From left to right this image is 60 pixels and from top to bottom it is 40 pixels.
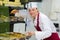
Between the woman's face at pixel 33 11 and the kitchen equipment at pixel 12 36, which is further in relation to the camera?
the woman's face at pixel 33 11

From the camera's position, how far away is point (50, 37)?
1558 mm

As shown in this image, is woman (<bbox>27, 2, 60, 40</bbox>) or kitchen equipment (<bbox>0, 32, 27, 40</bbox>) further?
woman (<bbox>27, 2, 60, 40</bbox>)

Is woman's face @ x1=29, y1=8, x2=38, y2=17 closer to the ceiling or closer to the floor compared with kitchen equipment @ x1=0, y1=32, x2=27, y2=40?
closer to the ceiling

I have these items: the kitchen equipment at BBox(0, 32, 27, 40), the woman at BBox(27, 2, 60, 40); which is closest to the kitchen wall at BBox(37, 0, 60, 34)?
the woman at BBox(27, 2, 60, 40)

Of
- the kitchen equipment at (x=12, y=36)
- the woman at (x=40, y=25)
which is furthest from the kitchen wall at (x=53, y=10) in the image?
the kitchen equipment at (x=12, y=36)

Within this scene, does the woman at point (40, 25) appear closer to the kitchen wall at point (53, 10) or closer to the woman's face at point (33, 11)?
the woman's face at point (33, 11)

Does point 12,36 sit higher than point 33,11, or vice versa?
point 33,11

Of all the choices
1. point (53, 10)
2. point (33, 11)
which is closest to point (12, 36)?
point (33, 11)

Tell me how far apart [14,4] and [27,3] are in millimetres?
127

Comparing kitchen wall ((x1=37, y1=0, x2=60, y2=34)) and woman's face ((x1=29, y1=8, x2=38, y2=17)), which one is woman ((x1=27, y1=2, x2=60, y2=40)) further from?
kitchen wall ((x1=37, y1=0, x2=60, y2=34))

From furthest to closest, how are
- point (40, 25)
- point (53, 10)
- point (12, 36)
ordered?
point (53, 10)
point (40, 25)
point (12, 36)

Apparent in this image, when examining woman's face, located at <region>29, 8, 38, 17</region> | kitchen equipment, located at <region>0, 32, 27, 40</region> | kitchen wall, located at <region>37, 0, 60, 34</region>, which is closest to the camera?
kitchen equipment, located at <region>0, 32, 27, 40</region>

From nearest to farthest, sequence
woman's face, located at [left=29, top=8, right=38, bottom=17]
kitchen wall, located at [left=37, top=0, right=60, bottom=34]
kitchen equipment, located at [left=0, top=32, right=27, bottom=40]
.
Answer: kitchen equipment, located at [left=0, top=32, right=27, bottom=40], woman's face, located at [left=29, top=8, right=38, bottom=17], kitchen wall, located at [left=37, top=0, right=60, bottom=34]

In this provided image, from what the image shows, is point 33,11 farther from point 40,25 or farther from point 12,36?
point 12,36
